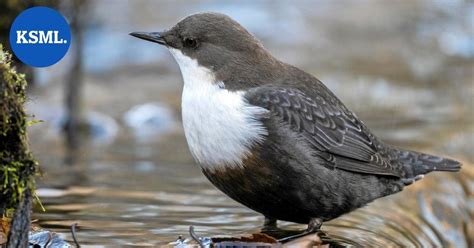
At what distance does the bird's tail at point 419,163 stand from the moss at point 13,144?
109 inches

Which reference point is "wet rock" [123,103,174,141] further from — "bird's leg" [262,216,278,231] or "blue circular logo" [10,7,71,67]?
"blue circular logo" [10,7,71,67]

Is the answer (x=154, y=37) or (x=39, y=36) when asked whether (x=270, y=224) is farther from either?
(x=39, y=36)

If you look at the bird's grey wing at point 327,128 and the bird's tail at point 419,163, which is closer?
the bird's grey wing at point 327,128

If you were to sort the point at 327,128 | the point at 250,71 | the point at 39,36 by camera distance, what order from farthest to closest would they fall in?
the point at 327,128
the point at 250,71
the point at 39,36

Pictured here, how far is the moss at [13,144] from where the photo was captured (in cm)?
332

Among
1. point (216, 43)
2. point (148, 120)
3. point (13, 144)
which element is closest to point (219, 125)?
point (216, 43)

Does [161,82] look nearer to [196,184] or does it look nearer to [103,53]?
[103,53]

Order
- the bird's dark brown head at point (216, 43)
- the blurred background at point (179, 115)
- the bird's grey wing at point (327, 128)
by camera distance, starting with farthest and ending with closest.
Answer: the blurred background at point (179, 115), the bird's dark brown head at point (216, 43), the bird's grey wing at point (327, 128)

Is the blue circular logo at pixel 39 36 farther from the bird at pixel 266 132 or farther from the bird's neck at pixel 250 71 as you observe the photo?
the bird's neck at pixel 250 71

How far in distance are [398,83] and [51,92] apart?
4197mm

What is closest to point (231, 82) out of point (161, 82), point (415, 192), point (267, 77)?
point (267, 77)

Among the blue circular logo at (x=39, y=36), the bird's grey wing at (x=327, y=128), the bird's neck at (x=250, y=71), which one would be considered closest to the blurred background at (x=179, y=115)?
the blue circular logo at (x=39, y=36)

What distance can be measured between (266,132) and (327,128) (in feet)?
1.71

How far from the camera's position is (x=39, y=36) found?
12.1ft
